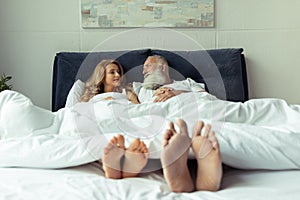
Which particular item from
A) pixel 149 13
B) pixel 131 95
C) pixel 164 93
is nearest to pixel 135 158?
pixel 164 93

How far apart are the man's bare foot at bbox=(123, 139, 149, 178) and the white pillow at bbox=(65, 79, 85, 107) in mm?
1327

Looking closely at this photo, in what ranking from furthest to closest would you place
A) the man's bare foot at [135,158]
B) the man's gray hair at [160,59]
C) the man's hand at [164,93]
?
1. the man's gray hair at [160,59]
2. the man's hand at [164,93]
3. the man's bare foot at [135,158]

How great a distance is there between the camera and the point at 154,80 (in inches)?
108

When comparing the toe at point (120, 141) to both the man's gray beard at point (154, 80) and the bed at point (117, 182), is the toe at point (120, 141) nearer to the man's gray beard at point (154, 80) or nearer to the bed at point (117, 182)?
the bed at point (117, 182)

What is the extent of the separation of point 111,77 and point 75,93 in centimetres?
27

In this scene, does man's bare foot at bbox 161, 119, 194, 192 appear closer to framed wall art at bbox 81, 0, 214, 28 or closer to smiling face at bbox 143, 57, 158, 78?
smiling face at bbox 143, 57, 158, 78

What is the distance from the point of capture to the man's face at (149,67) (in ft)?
9.27

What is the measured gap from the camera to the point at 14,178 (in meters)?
1.41

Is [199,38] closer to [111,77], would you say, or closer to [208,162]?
[111,77]

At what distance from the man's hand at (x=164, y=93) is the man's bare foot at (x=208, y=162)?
1092mm

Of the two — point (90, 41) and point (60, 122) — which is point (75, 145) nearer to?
point (60, 122)

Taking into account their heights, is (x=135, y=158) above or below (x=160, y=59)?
below

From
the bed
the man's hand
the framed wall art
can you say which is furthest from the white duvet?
the framed wall art

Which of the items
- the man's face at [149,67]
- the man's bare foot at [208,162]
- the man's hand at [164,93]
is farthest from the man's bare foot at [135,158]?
the man's face at [149,67]
